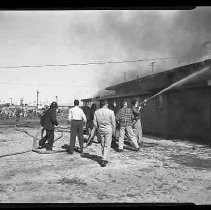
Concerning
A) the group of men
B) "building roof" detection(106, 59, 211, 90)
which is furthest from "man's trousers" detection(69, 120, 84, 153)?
"building roof" detection(106, 59, 211, 90)

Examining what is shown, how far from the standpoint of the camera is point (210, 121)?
12.9m

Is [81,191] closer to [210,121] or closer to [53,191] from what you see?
[53,191]

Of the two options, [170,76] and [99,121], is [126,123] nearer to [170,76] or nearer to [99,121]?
[99,121]

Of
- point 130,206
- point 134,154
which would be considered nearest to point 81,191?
point 130,206

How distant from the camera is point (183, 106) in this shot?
15.0 m

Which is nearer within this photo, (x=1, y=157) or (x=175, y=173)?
(x=175, y=173)

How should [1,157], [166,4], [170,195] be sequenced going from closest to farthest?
[166,4]
[170,195]
[1,157]

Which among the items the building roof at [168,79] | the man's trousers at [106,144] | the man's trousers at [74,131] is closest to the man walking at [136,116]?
the man's trousers at [74,131]

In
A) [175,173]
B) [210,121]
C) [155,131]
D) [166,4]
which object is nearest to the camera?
[166,4]

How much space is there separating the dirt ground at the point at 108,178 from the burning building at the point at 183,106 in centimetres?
367

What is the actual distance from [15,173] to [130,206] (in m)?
3.72

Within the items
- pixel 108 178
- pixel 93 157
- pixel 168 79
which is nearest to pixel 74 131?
pixel 93 157

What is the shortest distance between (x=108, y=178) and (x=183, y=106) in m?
9.14

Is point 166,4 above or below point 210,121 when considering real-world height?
above
